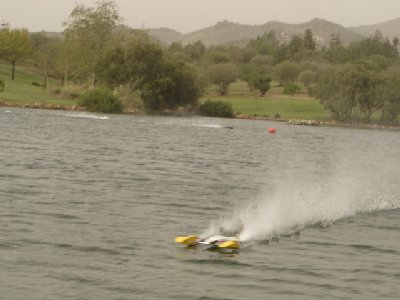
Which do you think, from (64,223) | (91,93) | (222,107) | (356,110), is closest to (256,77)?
(356,110)

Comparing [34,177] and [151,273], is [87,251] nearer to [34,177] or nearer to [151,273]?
[151,273]

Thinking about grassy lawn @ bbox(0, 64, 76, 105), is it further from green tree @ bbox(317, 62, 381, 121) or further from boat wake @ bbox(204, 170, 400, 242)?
boat wake @ bbox(204, 170, 400, 242)

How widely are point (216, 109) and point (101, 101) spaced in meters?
24.2

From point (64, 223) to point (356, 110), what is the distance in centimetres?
12842

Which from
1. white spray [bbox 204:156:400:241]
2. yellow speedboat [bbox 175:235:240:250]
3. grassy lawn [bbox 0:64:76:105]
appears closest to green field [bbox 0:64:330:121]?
grassy lawn [bbox 0:64:76:105]

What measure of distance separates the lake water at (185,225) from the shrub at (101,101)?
193 feet

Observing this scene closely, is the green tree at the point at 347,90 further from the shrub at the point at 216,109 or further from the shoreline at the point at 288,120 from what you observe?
the shrub at the point at 216,109

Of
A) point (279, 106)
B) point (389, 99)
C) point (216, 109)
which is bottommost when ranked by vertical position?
point (216, 109)

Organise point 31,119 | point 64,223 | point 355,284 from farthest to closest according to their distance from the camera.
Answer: point 31,119 → point 64,223 → point 355,284

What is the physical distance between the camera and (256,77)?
17400 cm

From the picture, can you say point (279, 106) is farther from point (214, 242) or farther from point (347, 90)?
point (214, 242)

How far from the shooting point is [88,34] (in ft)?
487

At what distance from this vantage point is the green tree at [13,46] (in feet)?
512

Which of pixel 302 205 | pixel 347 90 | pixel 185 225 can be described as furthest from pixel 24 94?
pixel 185 225
